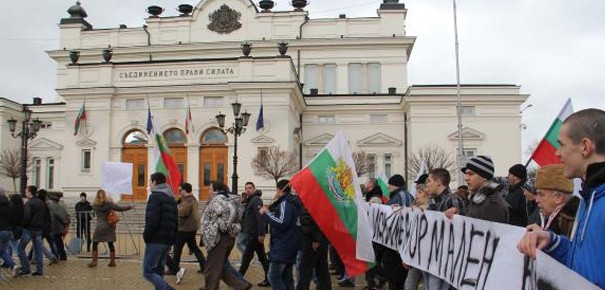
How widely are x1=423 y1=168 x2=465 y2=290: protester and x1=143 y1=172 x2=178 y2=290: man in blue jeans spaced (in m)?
4.14

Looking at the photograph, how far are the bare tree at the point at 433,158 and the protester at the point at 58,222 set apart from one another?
97.4ft

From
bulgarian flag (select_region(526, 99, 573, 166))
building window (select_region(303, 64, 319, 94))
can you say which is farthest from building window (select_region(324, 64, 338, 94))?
bulgarian flag (select_region(526, 99, 573, 166))

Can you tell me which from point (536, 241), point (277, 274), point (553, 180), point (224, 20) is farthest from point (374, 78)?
point (536, 241)

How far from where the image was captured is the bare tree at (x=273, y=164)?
37031mm

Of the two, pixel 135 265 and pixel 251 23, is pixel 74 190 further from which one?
pixel 135 265

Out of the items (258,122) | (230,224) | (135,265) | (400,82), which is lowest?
(135,265)

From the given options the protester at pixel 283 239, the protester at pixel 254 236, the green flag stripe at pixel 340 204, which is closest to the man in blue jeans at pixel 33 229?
the protester at pixel 254 236

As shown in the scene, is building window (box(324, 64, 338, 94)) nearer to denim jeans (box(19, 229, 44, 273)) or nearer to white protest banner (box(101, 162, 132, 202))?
white protest banner (box(101, 162, 132, 202))

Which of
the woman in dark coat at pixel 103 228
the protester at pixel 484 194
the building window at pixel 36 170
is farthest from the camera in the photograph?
the building window at pixel 36 170

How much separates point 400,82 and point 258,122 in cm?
1852

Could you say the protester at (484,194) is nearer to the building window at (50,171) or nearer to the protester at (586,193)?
the protester at (586,193)

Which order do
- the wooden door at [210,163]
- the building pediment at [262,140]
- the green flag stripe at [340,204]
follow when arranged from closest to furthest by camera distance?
the green flag stripe at [340,204]
the building pediment at [262,140]
the wooden door at [210,163]

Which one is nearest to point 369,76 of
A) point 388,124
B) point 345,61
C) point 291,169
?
point 345,61

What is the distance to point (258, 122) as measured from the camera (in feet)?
123
